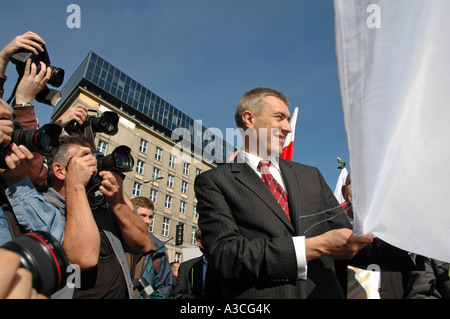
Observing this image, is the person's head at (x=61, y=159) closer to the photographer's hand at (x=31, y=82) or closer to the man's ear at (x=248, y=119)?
the photographer's hand at (x=31, y=82)

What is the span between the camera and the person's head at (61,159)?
2.09m

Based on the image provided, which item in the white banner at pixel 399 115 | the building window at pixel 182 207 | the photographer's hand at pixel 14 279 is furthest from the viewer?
the building window at pixel 182 207

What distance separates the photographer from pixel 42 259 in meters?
0.89

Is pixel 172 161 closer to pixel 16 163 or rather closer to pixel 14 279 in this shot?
pixel 16 163


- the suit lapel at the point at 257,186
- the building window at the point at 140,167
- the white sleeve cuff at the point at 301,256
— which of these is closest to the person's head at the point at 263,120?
the suit lapel at the point at 257,186

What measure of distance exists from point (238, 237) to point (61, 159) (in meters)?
1.39

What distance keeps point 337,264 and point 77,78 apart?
35252 millimetres

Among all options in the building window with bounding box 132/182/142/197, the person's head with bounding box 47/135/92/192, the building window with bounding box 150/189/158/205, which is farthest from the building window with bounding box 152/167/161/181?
the person's head with bounding box 47/135/92/192

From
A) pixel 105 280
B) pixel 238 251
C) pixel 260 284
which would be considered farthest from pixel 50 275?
pixel 105 280

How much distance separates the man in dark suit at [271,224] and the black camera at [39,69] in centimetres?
155

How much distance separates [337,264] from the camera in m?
1.61

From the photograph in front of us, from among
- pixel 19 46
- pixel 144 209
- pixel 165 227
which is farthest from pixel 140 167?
pixel 19 46

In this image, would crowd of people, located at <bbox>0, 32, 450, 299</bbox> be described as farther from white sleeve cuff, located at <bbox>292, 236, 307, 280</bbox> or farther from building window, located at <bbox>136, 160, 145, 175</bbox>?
building window, located at <bbox>136, 160, 145, 175</bbox>
